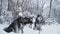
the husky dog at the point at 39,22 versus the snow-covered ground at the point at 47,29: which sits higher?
the husky dog at the point at 39,22

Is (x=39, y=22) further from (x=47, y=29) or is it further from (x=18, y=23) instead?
(x=18, y=23)

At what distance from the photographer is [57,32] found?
0.97 metres

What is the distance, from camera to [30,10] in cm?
97

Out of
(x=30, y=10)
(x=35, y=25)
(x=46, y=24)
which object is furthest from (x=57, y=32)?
(x=30, y=10)

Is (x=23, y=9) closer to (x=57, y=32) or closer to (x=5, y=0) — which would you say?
(x=5, y=0)

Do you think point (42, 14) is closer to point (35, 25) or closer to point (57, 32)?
point (35, 25)

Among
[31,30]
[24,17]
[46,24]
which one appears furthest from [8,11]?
[46,24]

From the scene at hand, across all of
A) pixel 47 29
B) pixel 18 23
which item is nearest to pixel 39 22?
pixel 47 29

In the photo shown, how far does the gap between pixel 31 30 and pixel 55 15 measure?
309mm

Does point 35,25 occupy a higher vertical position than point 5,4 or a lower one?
lower

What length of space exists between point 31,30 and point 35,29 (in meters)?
0.05

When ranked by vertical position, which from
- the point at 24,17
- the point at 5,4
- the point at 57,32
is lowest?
the point at 57,32

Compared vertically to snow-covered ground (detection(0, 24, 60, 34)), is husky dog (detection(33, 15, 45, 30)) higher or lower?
higher

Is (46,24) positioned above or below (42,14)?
below
